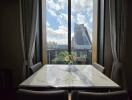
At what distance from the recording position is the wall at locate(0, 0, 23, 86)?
3.99m

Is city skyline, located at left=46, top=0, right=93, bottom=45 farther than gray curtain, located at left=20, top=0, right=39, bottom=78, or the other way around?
city skyline, located at left=46, top=0, right=93, bottom=45

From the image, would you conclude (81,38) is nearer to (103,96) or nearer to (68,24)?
(68,24)

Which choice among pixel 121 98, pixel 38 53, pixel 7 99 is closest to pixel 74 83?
A: pixel 121 98

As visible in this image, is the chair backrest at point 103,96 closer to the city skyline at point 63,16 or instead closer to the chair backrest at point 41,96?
the chair backrest at point 41,96

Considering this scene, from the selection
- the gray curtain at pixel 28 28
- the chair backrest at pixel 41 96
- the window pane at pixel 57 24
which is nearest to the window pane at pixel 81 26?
the window pane at pixel 57 24

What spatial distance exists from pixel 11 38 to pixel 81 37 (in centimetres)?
154

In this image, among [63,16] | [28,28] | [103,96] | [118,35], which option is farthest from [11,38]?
[103,96]

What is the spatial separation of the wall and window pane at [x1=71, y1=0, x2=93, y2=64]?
121cm

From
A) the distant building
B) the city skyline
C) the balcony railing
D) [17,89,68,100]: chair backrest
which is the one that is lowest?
[17,89,68,100]: chair backrest

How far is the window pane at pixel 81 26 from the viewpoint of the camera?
4.37 meters

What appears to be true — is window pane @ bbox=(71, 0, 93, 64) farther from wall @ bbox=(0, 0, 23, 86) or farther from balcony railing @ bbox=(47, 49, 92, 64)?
wall @ bbox=(0, 0, 23, 86)

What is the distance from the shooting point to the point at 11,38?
405 cm

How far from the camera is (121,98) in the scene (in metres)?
1.62

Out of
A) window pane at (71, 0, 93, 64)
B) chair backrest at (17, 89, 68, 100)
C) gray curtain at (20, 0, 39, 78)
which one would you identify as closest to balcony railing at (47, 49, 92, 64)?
window pane at (71, 0, 93, 64)
